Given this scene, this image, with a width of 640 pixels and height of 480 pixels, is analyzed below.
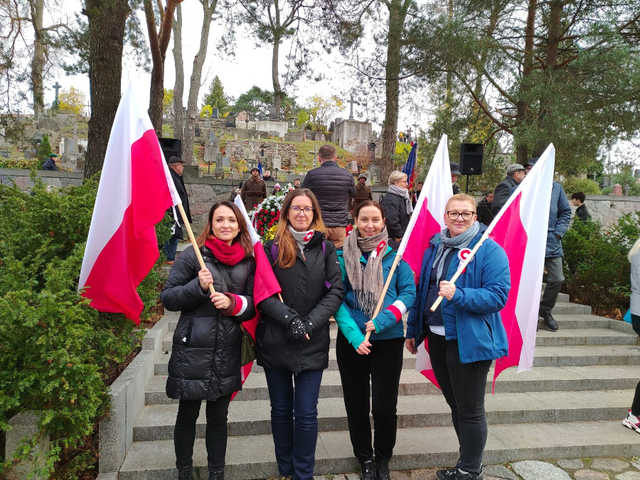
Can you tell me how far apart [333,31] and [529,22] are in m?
4.16

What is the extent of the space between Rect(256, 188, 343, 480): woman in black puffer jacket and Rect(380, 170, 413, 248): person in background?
10.8 feet

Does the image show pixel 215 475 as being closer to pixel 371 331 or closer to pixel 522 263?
pixel 371 331

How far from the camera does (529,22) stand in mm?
9789

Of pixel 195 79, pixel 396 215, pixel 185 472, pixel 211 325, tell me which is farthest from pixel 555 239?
pixel 195 79

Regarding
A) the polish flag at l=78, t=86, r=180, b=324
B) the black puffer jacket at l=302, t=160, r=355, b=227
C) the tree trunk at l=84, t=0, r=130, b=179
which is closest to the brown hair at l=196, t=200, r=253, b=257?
the polish flag at l=78, t=86, r=180, b=324

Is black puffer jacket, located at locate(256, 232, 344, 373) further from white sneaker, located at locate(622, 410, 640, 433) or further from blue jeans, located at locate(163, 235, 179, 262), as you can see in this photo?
blue jeans, located at locate(163, 235, 179, 262)

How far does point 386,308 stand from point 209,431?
133 centimetres

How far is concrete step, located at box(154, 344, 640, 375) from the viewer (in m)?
5.54

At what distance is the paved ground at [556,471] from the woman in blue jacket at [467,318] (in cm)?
50

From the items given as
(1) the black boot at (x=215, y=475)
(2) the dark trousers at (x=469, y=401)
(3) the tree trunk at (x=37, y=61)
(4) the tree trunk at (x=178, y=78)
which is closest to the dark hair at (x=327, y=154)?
(2) the dark trousers at (x=469, y=401)

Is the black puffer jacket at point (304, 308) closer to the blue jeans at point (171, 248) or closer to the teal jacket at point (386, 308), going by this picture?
the teal jacket at point (386, 308)

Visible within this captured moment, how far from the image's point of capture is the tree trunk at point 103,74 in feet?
24.5

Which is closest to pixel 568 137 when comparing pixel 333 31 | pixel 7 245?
pixel 333 31

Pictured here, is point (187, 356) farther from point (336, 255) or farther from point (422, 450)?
point (422, 450)
